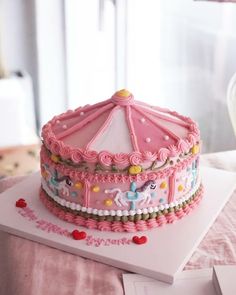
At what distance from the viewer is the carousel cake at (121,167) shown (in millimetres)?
1067

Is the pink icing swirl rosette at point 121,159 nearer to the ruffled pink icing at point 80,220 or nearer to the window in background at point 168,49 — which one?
the ruffled pink icing at point 80,220

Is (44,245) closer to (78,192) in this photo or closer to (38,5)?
(78,192)

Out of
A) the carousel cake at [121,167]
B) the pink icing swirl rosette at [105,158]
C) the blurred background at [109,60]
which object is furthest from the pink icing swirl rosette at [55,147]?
the blurred background at [109,60]

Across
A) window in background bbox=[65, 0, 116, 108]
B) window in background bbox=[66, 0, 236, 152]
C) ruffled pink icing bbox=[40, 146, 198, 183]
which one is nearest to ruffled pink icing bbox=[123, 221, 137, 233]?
ruffled pink icing bbox=[40, 146, 198, 183]

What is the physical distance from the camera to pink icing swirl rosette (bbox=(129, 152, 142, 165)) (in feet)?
3.44

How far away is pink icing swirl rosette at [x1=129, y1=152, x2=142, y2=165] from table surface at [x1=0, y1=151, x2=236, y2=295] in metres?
0.22

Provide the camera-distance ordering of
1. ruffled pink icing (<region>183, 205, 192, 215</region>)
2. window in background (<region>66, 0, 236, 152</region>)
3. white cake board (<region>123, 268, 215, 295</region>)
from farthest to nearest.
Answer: window in background (<region>66, 0, 236, 152</region>), ruffled pink icing (<region>183, 205, 192, 215</region>), white cake board (<region>123, 268, 215, 295</region>)

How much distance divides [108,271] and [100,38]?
170 centimetres

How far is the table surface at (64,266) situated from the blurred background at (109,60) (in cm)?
109

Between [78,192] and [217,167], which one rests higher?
[78,192]

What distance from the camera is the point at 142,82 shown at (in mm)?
2326

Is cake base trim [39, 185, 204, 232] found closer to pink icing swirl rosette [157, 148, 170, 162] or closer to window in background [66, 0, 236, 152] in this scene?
pink icing swirl rosette [157, 148, 170, 162]

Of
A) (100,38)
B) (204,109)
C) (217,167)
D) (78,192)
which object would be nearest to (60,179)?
(78,192)

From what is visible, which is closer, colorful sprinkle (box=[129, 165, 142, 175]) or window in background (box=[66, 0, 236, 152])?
colorful sprinkle (box=[129, 165, 142, 175])
